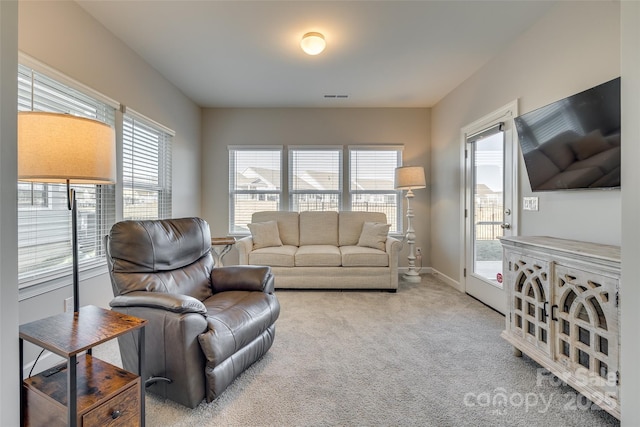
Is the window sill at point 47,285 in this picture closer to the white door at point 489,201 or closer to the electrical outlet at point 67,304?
the electrical outlet at point 67,304

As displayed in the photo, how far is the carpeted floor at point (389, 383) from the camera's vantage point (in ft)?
4.72

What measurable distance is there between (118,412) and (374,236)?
3.22 meters

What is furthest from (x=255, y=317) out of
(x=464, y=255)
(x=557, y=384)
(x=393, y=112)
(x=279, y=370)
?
(x=393, y=112)

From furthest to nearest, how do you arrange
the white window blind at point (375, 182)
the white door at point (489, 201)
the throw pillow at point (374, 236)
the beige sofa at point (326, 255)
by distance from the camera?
the white window blind at point (375, 182) → the throw pillow at point (374, 236) → the beige sofa at point (326, 255) → the white door at point (489, 201)

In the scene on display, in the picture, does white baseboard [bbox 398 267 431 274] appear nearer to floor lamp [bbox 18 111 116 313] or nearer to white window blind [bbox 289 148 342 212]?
white window blind [bbox 289 148 342 212]

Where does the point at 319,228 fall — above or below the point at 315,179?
below

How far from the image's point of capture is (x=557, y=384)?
170 cm

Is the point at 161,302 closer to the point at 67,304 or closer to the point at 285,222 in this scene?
the point at 67,304

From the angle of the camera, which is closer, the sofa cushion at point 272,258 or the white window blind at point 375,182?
the sofa cushion at point 272,258

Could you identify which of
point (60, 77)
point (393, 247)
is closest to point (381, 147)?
point (393, 247)

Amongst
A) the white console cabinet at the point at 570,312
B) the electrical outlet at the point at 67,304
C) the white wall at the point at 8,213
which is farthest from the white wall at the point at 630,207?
the electrical outlet at the point at 67,304

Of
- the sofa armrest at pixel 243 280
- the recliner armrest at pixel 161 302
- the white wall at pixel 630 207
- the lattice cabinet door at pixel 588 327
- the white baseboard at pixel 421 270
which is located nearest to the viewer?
the white wall at pixel 630 207

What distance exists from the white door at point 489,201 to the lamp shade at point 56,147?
3.23m

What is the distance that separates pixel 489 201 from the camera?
10.1 feet
